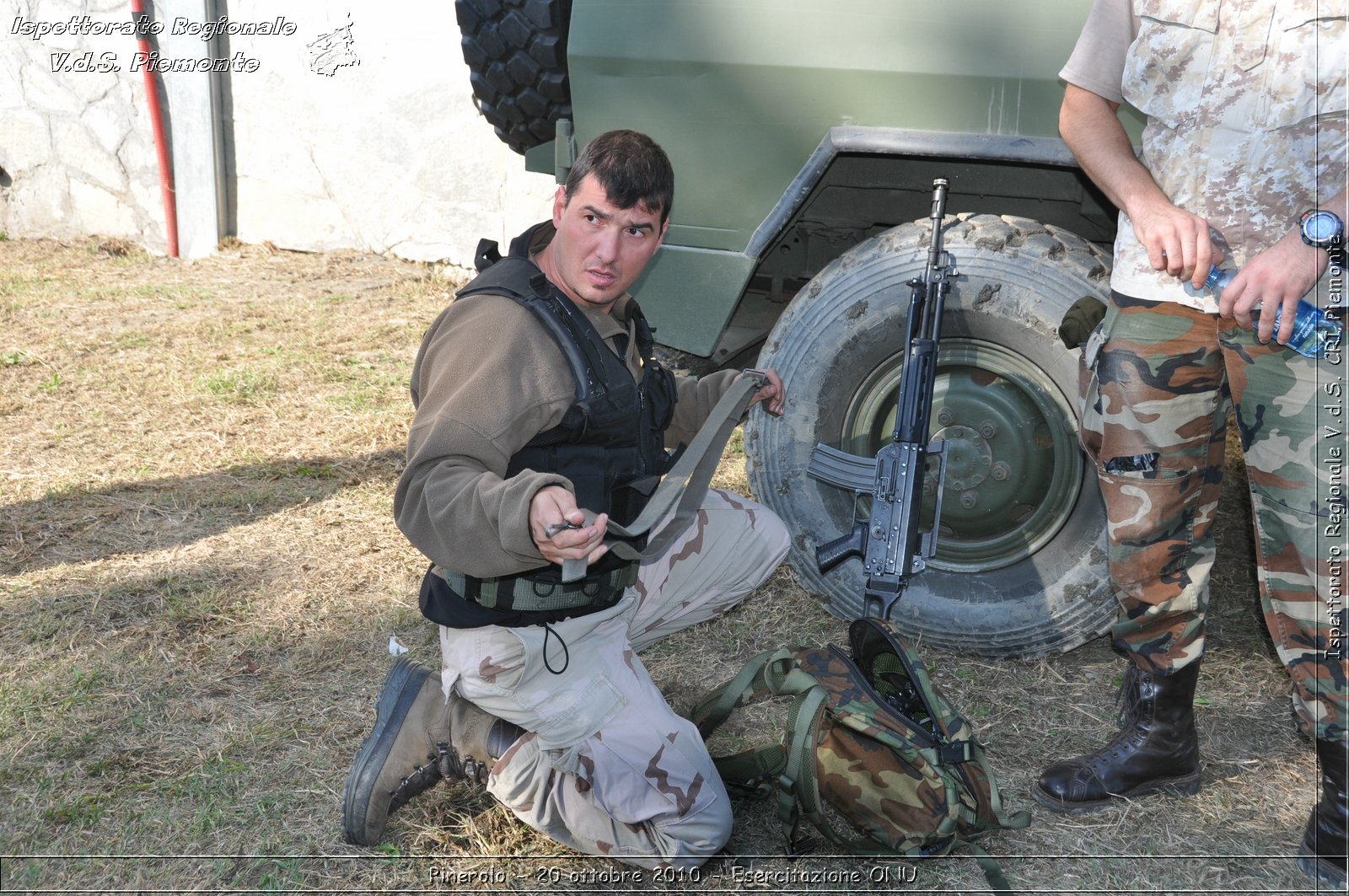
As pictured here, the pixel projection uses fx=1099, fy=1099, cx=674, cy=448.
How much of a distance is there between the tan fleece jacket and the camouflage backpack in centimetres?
64

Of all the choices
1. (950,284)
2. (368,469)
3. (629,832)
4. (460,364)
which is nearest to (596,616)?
(629,832)

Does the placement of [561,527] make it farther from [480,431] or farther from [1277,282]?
[1277,282]

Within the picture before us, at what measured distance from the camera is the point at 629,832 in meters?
2.29

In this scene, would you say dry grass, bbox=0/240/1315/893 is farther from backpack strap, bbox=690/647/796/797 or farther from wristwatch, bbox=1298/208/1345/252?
wristwatch, bbox=1298/208/1345/252

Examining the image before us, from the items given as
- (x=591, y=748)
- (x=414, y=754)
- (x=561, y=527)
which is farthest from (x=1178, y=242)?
(x=414, y=754)

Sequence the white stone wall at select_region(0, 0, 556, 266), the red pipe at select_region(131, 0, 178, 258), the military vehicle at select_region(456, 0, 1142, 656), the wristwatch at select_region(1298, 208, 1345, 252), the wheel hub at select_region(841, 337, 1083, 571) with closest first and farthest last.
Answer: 1. the wristwatch at select_region(1298, 208, 1345, 252)
2. the military vehicle at select_region(456, 0, 1142, 656)
3. the wheel hub at select_region(841, 337, 1083, 571)
4. the white stone wall at select_region(0, 0, 556, 266)
5. the red pipe at select_region(131, 0, 178, 258)

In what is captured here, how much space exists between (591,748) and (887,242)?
5.45 ft

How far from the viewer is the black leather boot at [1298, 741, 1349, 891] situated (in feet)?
7.62

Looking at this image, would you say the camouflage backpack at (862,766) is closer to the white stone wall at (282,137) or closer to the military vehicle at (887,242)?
the military vehicle at (887,242)

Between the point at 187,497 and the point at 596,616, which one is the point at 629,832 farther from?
the point at 187,497

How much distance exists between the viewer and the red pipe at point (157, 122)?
7270mm

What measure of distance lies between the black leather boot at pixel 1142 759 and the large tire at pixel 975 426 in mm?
433

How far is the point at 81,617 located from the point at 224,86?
5109 mm

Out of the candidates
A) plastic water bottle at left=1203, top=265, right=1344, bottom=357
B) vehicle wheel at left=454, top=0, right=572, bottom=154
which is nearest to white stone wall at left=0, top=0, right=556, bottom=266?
vehicle wheel at left=454, top=0, right=572, bottom=154
